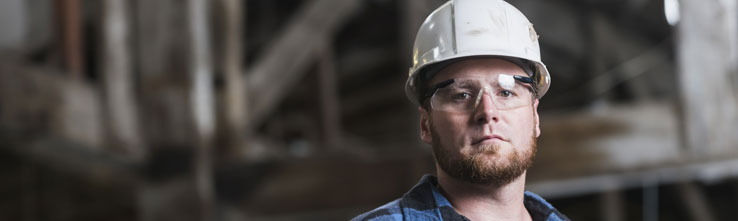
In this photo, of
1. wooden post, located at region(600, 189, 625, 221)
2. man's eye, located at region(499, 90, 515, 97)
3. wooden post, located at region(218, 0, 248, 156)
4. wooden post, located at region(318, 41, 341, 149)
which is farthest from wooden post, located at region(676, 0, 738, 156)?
man's eye, located at region(499, 90, 515, 97)

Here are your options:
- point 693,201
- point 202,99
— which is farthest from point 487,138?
point 693,201

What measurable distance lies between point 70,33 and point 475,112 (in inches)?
111

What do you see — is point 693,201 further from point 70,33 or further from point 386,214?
point 386,214

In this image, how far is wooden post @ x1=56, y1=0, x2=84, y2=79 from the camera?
3656 mm

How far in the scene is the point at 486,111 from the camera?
1.46 m

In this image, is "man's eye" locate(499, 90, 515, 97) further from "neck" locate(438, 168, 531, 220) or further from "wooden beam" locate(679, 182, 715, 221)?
"wooden beam" locate(679, 182, 715, 221)

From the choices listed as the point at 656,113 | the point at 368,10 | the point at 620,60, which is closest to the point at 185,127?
the point at 656,113

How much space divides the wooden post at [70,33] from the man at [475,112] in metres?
2.52

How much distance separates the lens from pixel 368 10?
6863 millimetres

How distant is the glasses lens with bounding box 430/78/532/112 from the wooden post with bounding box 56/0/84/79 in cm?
259

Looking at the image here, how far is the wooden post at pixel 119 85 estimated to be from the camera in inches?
130

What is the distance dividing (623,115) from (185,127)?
2.11m

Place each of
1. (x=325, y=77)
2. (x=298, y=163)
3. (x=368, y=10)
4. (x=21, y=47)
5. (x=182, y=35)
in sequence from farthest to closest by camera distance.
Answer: (x=368, y=10) < (x=325, y=77) < (x=21, y=47) < (x=298, y=163) < (x=182, y=35)

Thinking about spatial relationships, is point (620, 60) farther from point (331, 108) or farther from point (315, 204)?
point (315, 204)
